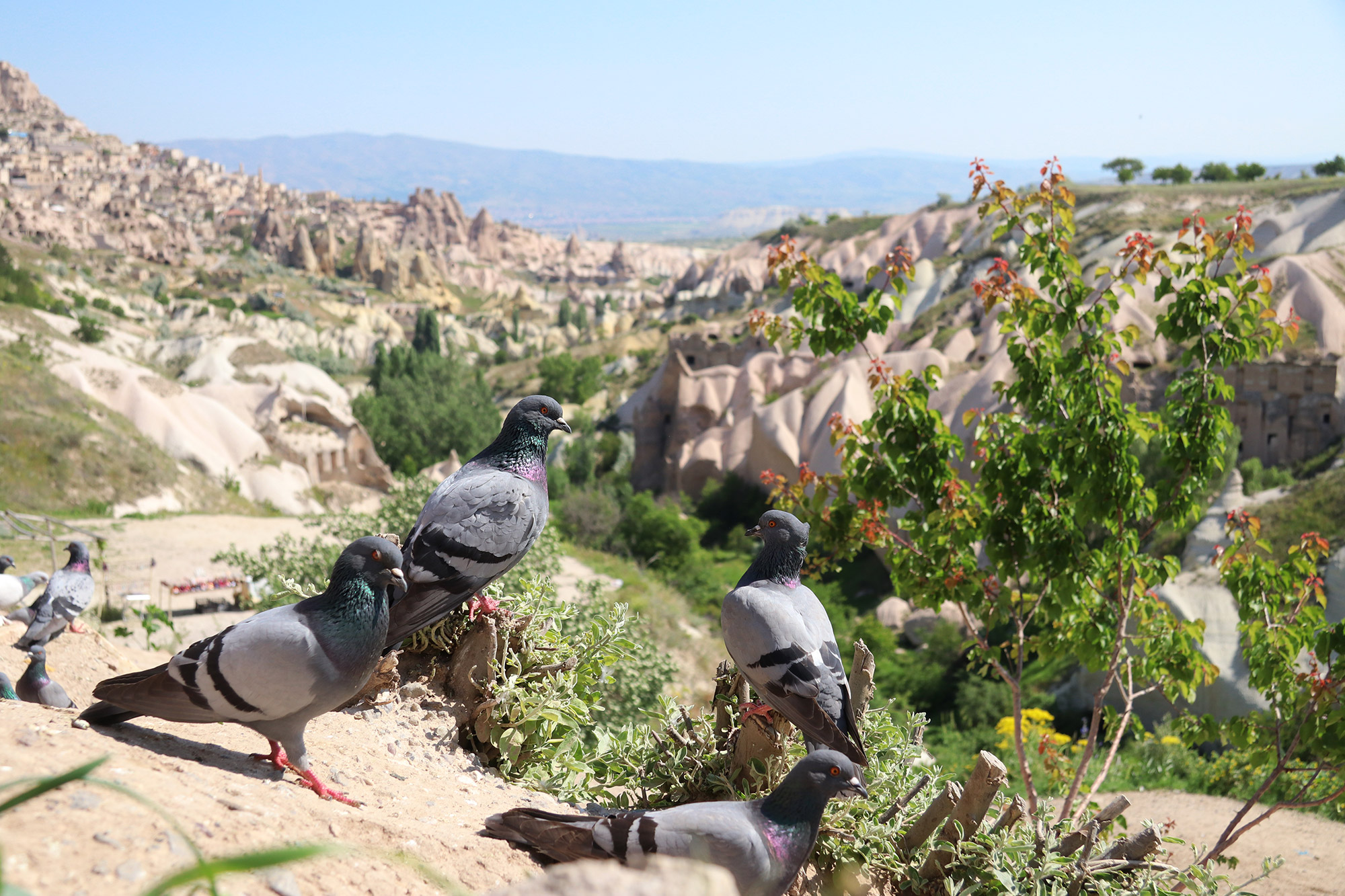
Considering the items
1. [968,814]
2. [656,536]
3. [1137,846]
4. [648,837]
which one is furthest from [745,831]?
[656,536]

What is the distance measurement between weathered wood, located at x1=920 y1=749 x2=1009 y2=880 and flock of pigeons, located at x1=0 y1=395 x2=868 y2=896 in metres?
0.53

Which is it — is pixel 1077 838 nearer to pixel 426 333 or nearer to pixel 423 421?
pixel 423 421

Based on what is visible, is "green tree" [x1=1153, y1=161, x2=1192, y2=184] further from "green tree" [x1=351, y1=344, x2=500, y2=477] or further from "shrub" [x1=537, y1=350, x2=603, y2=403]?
"green tree" [x1=351, y1=344, x2=500, y2=477]

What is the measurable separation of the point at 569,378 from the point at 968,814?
208ft

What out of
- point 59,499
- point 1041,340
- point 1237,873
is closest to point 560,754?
point 1041,340

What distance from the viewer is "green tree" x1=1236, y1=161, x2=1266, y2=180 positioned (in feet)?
213

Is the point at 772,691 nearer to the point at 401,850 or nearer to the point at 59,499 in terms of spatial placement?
the point at 401,850

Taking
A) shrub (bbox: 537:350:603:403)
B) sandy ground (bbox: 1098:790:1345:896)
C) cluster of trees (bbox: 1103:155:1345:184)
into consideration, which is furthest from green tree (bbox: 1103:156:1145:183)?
sandy ground (bbox: 1098:790:1345:896)

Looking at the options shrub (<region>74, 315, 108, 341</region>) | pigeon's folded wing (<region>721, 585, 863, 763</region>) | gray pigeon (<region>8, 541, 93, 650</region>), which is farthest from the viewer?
shrub (<region>74, 315, 108, 341</region>)

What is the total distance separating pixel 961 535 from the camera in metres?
5.82

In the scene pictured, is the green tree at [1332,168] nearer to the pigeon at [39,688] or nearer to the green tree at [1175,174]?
the green tree at [1175,174]

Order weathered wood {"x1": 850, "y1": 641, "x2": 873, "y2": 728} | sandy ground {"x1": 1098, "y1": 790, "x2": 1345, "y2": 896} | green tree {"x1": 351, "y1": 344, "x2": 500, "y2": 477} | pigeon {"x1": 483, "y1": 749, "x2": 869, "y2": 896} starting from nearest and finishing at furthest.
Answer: pigeon {"x1": 483, "y1": 749, "x2": 869, "y2": 896} < weathered wood {"x1": 850, "y1": 641, "x2": 873, "y2": 728} < sandy ground {"x1": 1098, "y1": 790, "x2": 1345, "y2": 896} < green tree {"x1": 351, "y1": 344, "x2": 500, "y2": 477}

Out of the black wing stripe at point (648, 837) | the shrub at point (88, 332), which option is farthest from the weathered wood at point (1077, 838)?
the shrub at point (88, 332)

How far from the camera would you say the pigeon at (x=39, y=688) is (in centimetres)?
495
